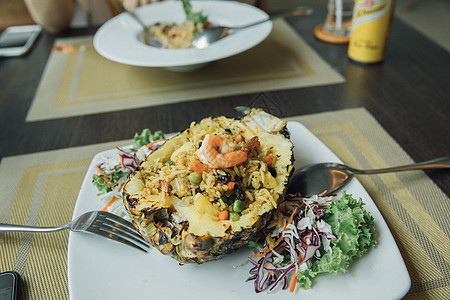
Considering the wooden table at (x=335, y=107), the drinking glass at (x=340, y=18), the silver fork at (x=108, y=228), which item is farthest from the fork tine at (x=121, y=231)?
the drinking glass at (x=340, y=18)

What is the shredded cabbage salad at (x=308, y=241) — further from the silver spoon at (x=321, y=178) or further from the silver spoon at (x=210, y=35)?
the silver spoon at (x=210, y=35)

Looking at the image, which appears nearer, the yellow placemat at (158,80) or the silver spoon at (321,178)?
the silver spoon at (321,178)

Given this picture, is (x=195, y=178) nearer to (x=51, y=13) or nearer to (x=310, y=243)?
(x=310, y=243)

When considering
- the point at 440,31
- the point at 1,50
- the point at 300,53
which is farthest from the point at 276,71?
the point at 1,50

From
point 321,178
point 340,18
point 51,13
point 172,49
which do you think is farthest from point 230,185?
point 51,13

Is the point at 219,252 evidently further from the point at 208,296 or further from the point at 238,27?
the point at 238,27

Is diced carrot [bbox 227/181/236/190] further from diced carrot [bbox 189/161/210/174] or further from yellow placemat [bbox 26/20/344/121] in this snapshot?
yellow placemat [bbox 26/20/344/121]
